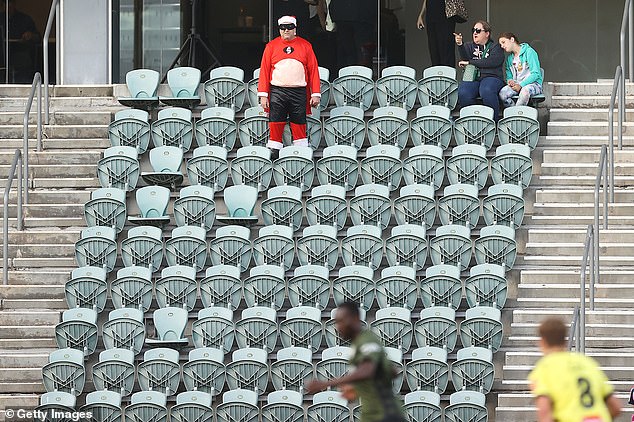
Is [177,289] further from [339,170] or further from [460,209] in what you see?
[460,209]

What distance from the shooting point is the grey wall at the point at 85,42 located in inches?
746

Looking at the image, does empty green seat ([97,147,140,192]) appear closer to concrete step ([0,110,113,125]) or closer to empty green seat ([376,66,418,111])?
concrete step ([0,110,113,125])

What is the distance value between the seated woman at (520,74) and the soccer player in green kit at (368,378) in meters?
7.99

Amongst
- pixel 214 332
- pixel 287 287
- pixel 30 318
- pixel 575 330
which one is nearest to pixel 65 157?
pixel 30 318

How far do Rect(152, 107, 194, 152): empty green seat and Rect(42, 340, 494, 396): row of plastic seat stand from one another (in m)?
3.48

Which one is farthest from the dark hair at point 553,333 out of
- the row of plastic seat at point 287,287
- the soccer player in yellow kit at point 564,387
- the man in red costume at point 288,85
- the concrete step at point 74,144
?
the concrete step at point 74,144

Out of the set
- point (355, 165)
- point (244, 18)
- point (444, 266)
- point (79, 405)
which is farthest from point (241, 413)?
point (244, 18)

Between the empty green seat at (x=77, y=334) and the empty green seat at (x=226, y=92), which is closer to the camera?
the empty green seat at (x=77, y=334)

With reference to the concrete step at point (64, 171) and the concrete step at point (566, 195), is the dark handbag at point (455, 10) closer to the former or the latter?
the concrete step at point (566, 195)

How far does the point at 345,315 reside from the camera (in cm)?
930

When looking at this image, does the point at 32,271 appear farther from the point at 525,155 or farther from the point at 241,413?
the point at 525,155

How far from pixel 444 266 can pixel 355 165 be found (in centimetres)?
186

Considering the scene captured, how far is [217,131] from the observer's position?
16.5 meters

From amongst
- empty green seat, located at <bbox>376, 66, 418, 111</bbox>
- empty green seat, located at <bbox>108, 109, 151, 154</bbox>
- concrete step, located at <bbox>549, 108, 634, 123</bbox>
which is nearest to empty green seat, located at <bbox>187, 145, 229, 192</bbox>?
empty green seat, located at <bbox>108, 109, 151, 154</bbox>
